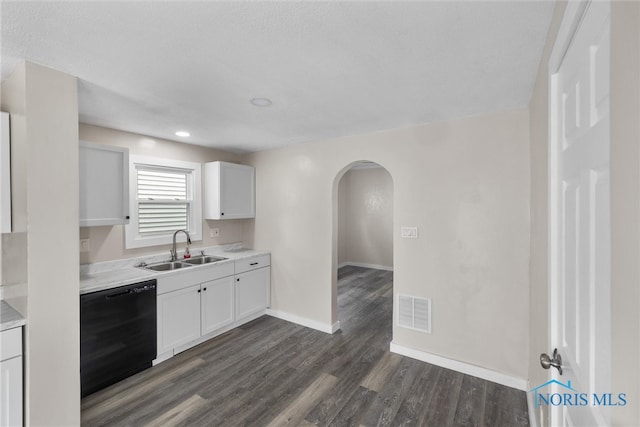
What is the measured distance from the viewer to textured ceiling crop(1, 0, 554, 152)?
129 cm

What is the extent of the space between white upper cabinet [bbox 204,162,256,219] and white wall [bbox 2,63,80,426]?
1.91 m

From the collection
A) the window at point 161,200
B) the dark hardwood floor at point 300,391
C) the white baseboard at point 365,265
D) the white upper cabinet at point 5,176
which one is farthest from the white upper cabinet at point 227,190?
the white baseboard at point 365,265

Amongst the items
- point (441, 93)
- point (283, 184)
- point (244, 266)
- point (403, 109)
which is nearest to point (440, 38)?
point (441, 93)

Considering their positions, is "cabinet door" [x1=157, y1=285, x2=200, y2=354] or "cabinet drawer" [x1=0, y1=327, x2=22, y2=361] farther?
"cabinet door" [x1=157, y1=285, x2=200, y2=354]

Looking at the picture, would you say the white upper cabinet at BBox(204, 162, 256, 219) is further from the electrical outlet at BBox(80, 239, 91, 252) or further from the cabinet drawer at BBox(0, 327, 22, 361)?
the cabinet drawer at BBox(0, 327, 22, 361)

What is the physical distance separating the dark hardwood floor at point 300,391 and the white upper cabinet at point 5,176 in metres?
1.50

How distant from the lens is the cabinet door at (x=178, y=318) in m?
2.84

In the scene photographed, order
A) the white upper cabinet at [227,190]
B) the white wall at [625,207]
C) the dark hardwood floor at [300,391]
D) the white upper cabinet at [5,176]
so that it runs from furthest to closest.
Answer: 1. the white upper cabinet at [227,190]
2. the dark hardwood floor at [300,391]
3. the white upper cabinet at [5,176]
4. the white wall at [625,207]

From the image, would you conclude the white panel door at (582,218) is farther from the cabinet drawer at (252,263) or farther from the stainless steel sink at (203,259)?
the stainless steel sink at (203,259)

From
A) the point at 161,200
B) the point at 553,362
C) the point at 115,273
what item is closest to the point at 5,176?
the point at 115,273

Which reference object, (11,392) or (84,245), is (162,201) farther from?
(11,392)

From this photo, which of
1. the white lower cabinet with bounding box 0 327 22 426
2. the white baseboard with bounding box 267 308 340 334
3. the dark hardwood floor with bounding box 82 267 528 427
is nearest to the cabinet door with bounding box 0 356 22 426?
the white lower cabinet with bounding box 0 327 22 426

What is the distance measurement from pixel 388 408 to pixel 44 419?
228cm

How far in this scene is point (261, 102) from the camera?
2.34 meters
